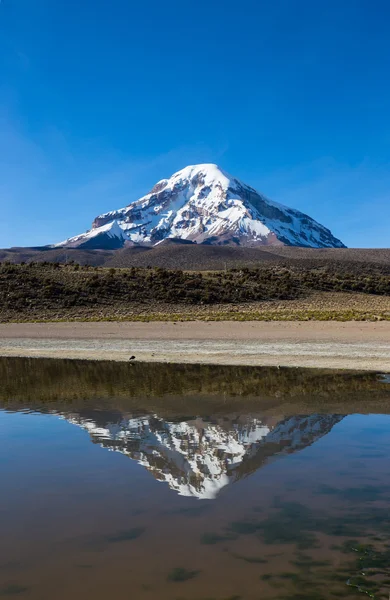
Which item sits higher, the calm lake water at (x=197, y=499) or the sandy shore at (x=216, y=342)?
the sandy shore at (x=216, y=342)

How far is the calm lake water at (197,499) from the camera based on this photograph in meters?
4.71

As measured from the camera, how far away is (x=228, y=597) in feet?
14.4

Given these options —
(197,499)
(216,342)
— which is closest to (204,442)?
(197,499)

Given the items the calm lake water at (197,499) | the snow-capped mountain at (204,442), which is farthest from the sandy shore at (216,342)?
the snow-capped mountain at (204,442)

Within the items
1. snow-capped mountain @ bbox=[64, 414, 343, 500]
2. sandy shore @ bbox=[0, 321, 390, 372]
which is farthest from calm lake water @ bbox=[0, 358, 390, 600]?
sandy shore @ bbox=[0, 321, 390, 372]

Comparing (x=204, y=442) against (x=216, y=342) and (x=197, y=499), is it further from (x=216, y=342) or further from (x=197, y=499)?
(x=216, y=342)

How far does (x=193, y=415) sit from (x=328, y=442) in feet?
11.2

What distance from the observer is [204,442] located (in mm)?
9164

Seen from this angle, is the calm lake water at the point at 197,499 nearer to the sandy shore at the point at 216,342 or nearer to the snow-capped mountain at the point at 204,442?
the snow-capped mountain at the point at 204,442

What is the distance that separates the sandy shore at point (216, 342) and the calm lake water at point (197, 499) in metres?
8.38

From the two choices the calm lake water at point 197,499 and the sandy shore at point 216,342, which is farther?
the sandy shore at point 216,342

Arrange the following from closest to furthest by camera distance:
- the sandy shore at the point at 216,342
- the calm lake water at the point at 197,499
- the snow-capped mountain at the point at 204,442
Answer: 1. the calm lake water at the point at 197,499
2. the snow-capped mountain at the point at 204,442
3. the sandy shore at the point at 216,342

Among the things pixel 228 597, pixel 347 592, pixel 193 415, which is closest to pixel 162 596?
pixel 228 597

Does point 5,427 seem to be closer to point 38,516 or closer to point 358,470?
point 38,516
